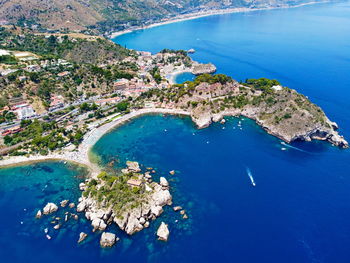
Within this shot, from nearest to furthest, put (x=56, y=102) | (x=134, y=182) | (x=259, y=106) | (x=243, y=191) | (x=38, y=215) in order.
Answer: (x=38, y=215)
(x=134, y=182)
(x=243, y=191)
(x=259, y=106)
(x=56, y=102)

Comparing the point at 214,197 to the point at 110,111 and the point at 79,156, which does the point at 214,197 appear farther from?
the point at 110,111

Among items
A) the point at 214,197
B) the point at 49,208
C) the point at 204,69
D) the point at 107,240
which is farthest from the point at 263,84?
the point at 49,208

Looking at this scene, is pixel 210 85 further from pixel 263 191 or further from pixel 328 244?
pixel 328 244

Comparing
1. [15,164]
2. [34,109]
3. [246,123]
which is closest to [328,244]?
[246,123]

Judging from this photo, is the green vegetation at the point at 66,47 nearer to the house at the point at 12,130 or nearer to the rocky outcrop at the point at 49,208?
the house at the point at 12,130

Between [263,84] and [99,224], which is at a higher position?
[263,84]

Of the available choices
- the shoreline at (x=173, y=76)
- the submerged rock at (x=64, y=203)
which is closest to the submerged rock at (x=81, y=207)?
the submerged rock at (x=64, y=203)

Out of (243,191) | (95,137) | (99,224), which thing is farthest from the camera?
(95,137)
